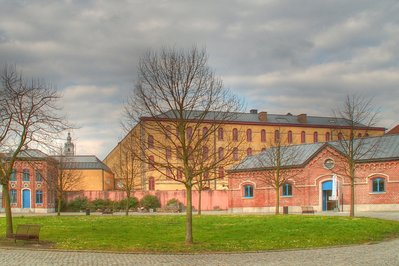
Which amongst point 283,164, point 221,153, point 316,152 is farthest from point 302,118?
point 221,153

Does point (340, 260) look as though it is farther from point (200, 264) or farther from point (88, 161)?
point (88, 161)

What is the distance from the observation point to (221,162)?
22.1 metres

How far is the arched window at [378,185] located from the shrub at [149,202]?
28627 mm

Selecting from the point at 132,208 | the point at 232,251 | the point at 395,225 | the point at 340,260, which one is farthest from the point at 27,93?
the point at 132,208

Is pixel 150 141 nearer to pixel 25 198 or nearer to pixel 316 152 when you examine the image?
pixel 316 152

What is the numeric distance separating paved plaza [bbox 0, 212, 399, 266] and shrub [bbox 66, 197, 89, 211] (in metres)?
49.3

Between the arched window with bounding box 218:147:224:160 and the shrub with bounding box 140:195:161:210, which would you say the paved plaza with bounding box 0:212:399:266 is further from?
the shrub with bounding box 140:195:161:210

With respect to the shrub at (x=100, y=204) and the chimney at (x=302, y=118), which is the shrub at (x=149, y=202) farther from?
the chimney at (x=302, y=118)

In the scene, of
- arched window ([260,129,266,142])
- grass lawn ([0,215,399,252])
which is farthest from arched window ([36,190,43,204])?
grass lawn ([0,215,399,252])

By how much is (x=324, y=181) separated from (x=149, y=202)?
2387cm

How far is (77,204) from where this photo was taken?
223 feet

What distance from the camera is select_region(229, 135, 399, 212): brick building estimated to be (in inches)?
1938

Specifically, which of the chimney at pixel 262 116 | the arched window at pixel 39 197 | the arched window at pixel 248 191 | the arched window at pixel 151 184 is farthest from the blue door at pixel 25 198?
the chimney at pixel 262 116

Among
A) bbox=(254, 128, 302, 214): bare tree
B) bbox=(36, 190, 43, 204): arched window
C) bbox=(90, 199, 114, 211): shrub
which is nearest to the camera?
bbox=(254, 128, 302, 214): bare tree
